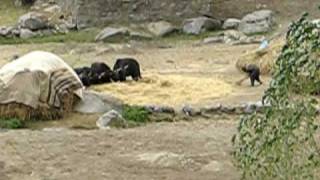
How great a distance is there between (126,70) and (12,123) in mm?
2710

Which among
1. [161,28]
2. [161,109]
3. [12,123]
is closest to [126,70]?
[161,109]

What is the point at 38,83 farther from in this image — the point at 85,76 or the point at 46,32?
the point at 46,32

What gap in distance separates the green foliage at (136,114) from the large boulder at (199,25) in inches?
269

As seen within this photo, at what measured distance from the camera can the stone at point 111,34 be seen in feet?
51.5

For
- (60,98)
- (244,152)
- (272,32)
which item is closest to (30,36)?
(272,32)

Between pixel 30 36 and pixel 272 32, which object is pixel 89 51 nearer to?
pixel 30 36

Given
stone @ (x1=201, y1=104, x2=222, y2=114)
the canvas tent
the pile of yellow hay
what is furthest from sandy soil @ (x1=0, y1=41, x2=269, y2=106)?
the canvas tent

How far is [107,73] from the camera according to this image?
37.3ft

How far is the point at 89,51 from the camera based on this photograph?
14656 millimetres

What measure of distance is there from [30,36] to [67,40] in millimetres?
762

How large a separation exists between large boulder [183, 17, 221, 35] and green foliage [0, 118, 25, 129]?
293 inches

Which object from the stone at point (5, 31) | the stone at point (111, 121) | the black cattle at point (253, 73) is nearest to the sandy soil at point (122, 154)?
the stone at point (111, 121)

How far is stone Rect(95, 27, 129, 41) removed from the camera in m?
15.7

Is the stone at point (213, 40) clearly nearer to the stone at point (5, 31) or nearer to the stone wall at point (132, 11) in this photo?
the stone wall at point (132, 11)
